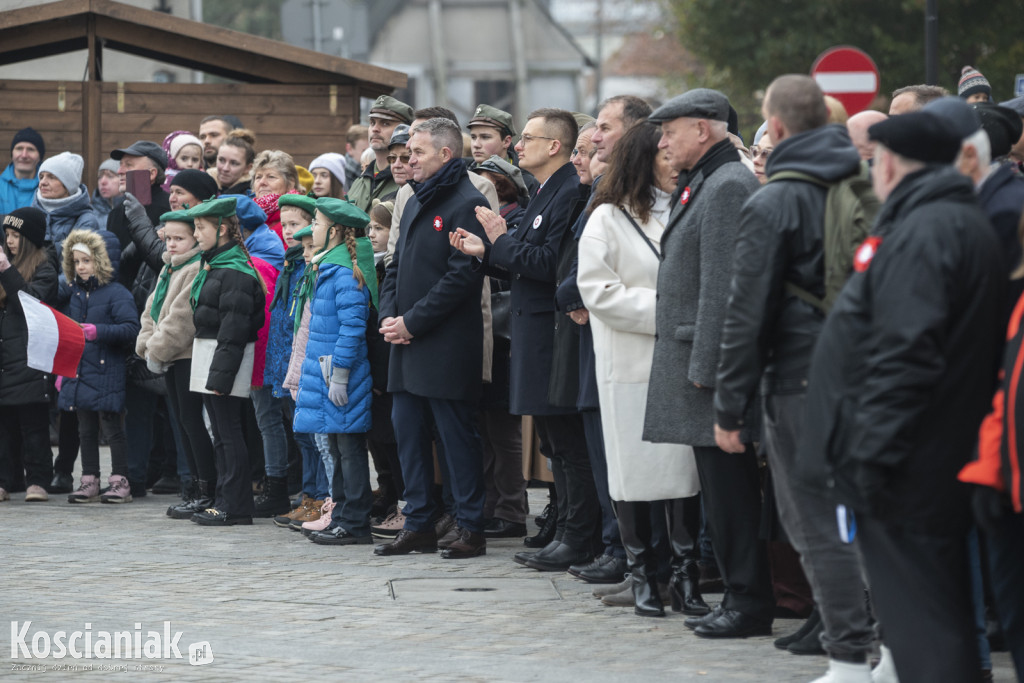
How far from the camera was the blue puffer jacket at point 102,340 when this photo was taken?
11.0 m

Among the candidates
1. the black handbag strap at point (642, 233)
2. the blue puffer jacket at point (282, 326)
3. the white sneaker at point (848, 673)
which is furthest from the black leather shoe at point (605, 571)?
Answer: the blue puffer jacket at point (282, 326)

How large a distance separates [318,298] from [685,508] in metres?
3.17

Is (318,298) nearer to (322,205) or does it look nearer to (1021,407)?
(322,205)

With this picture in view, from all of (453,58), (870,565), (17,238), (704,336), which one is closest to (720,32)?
(17,238)

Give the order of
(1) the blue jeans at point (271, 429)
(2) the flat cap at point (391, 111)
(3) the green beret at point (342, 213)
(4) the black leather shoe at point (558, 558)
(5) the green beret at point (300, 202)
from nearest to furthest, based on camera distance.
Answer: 1. (4) the black leather shoe at point (558, 558)
2. (3) the green beret at point (342, 213)
3. (5) the green beret at point (300, 202)
4. (1) the blue jeans at point (271, 429)
5. (2) the flat cap at point (391, 111)

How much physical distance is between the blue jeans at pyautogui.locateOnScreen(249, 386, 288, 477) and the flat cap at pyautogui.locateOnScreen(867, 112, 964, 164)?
6.25 m

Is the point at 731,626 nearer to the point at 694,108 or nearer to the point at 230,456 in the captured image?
the point at 694,108

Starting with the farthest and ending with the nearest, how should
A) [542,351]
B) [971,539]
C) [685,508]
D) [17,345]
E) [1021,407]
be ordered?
[17,345], [542,351], [685,508], [971,539], [1021,407]

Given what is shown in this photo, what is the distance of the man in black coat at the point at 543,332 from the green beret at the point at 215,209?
228 centimetres

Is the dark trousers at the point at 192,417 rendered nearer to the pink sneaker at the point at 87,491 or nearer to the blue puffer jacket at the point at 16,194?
the pink sneaker at the point at 87,491

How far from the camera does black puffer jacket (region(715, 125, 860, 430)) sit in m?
5.61

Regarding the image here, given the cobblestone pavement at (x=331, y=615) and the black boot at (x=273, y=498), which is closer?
the cobblestone pavement at (x=331, y=615)

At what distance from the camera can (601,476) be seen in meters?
7.69

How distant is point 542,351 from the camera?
834cm
